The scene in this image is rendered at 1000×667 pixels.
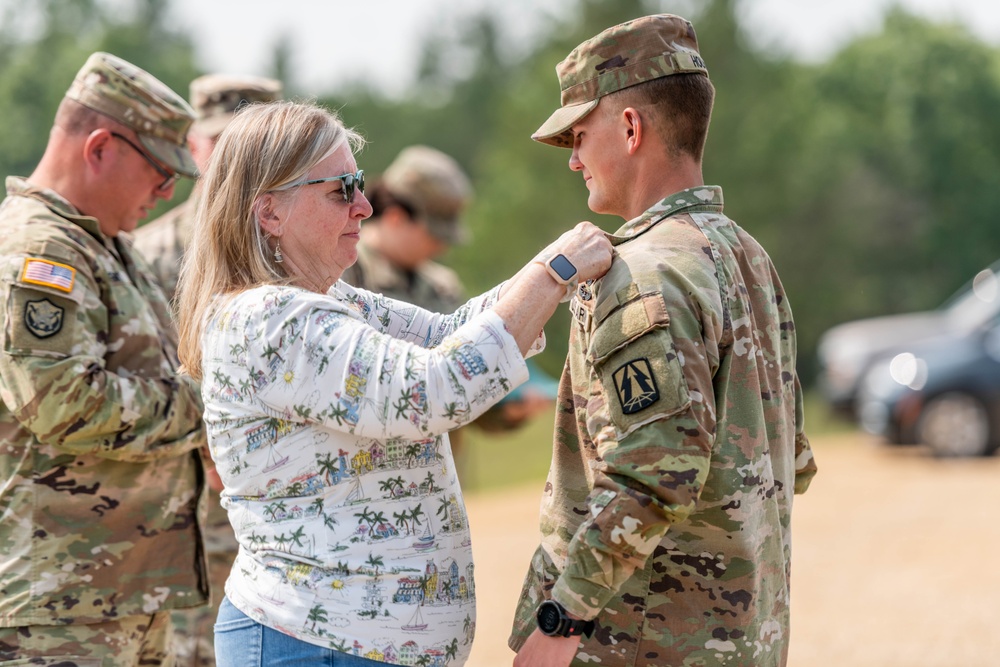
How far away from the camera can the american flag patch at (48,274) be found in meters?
3.55

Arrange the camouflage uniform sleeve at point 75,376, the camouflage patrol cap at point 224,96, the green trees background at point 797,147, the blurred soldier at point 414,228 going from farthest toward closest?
the green trees background at point 797,147
the blurred soldier at point 414,228
the camouflage patrol cap at point 224,96
the camouflage uniform sleeve at point 75,376

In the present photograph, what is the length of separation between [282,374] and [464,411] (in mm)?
400

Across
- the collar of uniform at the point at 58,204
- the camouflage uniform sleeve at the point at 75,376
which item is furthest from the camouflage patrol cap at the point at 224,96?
the camouflage uniform sleeve at the point at 75,376

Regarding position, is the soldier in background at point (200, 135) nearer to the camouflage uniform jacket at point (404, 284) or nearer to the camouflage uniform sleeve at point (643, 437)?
the camouflage uniform jacket at point (404, 284)

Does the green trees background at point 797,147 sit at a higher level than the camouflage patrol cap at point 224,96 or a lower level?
higher

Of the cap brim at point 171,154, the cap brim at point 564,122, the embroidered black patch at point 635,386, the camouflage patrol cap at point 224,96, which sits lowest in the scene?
the embroidered black patch at point 635,386

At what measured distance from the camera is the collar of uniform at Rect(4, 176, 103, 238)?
12.5 feet

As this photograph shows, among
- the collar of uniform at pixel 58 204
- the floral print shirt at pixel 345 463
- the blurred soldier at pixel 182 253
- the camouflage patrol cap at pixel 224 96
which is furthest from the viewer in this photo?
the camouflage patrol cap at pixel 224 96

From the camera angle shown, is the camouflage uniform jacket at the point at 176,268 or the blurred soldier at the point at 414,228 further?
the blurred soldier at the point at 414,228

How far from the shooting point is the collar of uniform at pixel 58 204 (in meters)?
3.80

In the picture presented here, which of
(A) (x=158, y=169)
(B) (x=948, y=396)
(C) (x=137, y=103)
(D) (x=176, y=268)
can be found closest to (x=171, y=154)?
(A) (x=158, y=169)

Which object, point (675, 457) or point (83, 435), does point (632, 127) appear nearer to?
point (675, 457)

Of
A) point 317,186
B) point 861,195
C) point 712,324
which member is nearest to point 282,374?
point 317,186

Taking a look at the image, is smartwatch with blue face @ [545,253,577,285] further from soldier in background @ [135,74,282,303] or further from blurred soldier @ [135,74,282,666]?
soldier in background @ [135,74,282,303]
